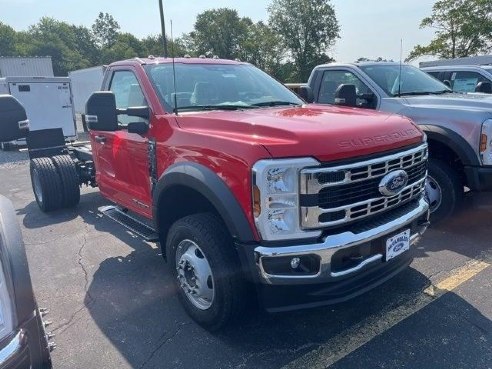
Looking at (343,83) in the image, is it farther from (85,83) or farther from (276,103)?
(85,83)

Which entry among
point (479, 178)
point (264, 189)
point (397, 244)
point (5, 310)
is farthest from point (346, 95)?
point (5, 310)

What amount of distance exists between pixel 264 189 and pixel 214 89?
1.78 meters

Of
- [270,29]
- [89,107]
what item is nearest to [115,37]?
[270,29]

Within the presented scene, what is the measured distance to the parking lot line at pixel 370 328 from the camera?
9.14ft

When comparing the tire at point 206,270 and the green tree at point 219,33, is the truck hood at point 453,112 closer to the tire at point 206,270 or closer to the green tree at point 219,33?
the tire at point 206,270

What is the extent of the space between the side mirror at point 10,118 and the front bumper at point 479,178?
4.40 meters

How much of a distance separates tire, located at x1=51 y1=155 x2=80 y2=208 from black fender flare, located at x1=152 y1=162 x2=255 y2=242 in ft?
11.9

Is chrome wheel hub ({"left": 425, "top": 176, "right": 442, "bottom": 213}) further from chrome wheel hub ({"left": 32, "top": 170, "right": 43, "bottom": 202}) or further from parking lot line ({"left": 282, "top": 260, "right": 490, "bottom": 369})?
chrome wheel hub ({"left": 32, "top": 170, "right": 43, "bottom": 202})

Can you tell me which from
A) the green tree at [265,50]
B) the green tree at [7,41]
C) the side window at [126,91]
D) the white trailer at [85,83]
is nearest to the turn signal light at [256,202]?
the side window at [126,91]

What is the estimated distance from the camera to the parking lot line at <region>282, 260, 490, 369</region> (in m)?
2.79

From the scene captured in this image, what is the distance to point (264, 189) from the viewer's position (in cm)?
247

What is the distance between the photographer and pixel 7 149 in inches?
566

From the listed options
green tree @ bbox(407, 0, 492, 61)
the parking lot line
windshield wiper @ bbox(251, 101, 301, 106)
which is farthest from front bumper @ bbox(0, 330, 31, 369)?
green tree @ bbox(407, 0, 492, 61)

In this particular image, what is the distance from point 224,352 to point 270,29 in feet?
199
